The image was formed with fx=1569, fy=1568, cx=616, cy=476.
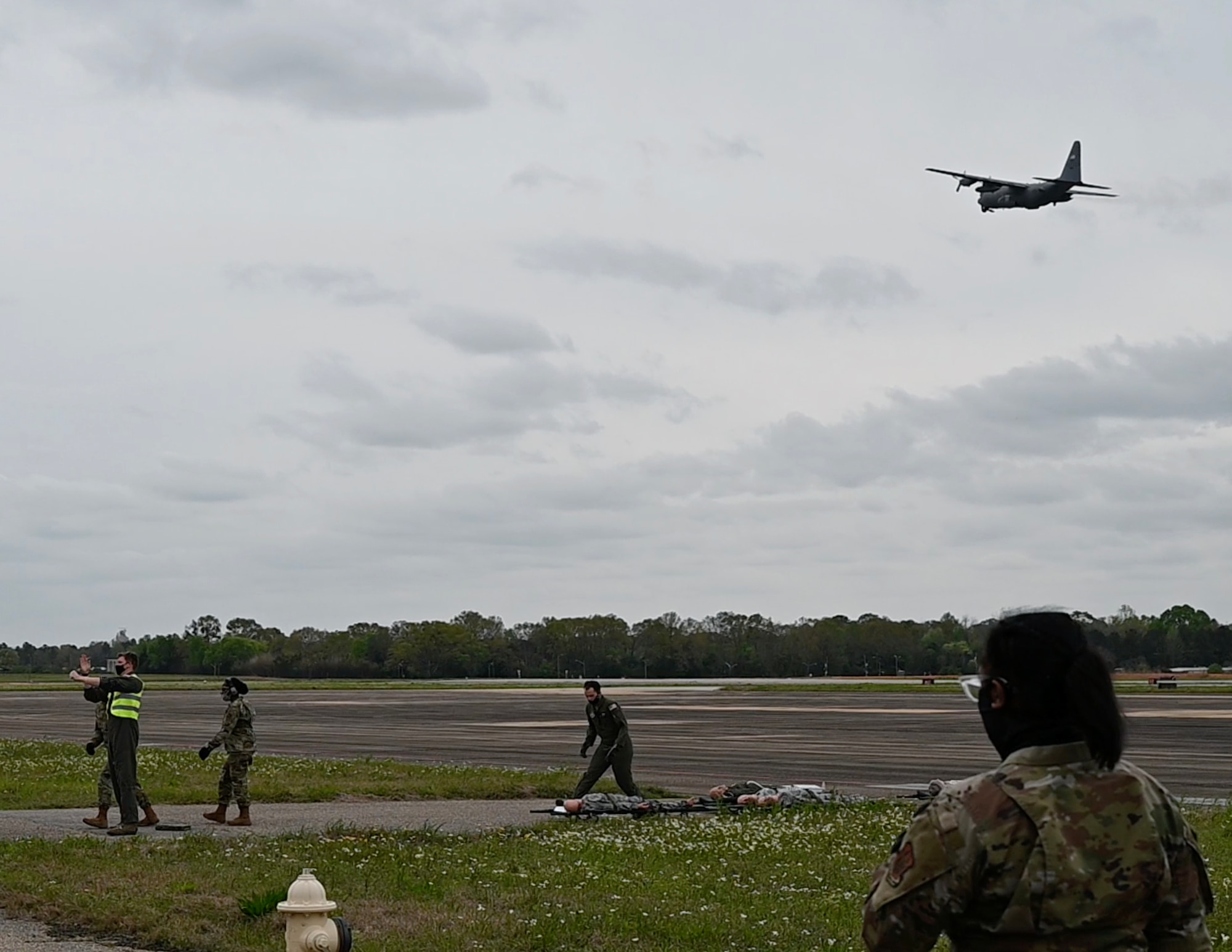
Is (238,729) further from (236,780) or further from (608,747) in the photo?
(608,747)

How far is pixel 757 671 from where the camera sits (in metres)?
184

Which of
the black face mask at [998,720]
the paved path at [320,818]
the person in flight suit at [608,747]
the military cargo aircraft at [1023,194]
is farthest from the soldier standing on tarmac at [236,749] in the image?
the military cargo aircraft at [1023,194]

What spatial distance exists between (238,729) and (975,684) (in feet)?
50.1

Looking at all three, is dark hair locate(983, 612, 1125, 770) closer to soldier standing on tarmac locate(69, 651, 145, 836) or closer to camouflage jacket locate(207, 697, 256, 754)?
camouflage jacket locate(207, 697, 256, 754)

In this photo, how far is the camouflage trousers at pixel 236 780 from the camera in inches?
718

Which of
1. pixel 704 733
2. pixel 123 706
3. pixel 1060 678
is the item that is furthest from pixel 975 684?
pixel 704 733

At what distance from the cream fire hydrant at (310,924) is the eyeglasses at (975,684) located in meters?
3.91

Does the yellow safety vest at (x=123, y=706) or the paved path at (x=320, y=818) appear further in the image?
the paved path at (x=320, y=818)

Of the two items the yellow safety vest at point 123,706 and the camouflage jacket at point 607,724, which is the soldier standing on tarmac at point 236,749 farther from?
the camouflage jacket at point 607,724

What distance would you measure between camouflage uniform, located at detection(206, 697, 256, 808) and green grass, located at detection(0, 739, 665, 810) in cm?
364

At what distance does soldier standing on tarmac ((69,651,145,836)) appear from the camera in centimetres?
1753

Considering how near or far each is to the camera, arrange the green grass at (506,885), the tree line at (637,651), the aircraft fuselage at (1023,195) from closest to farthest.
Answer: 1. the green grass at (506,885)
2. the aircraft fuselage at (1023,195)
3. the tree line at (637,651)

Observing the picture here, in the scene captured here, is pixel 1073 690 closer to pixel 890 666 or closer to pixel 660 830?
pixel 660 830

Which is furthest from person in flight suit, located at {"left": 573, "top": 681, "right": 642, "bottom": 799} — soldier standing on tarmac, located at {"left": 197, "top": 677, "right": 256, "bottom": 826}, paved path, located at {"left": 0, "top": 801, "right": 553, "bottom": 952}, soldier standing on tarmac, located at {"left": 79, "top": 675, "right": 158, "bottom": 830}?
soldier standing on tarmac, located at {"left": 79, "top": 675, "right": 158, "bottom": 830}
